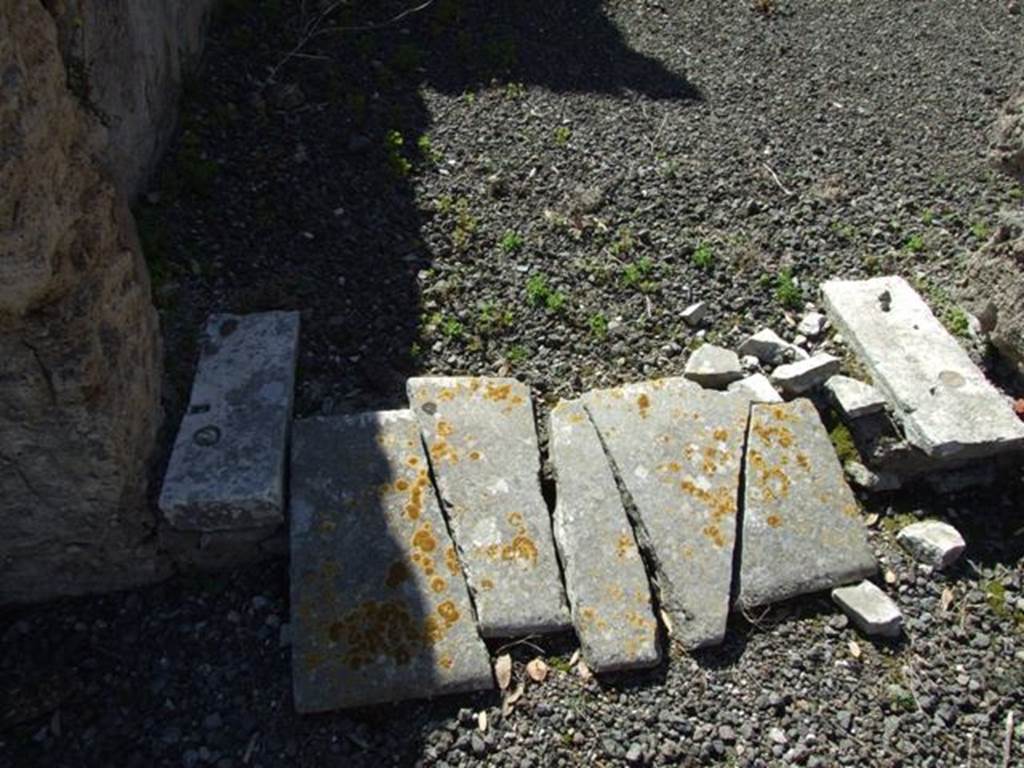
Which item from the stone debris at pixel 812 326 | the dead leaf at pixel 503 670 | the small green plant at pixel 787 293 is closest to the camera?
the dead leaf at pixel 503 670

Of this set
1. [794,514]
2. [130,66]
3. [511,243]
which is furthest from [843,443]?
[130,66]

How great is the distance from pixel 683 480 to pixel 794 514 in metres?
0.53

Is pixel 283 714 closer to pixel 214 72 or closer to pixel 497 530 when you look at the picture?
pixel 497 530

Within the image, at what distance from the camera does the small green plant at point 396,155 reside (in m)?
6.58

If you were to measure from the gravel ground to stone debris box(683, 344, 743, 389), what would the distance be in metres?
0.23

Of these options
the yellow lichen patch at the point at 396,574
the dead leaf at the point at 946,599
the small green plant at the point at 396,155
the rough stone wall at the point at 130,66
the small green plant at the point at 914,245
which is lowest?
the dead leaf at the point at 946,599

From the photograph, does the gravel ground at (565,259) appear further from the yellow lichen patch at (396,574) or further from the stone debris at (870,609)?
the yellow lichen patch at (396,574)

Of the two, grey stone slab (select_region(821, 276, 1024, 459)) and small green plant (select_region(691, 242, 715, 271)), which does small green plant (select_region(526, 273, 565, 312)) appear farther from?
grey stone slab (select_region(821, 276, 1024, 459))

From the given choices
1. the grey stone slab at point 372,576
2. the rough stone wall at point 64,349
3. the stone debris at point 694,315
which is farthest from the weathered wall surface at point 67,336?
the stone debris at point 694,315

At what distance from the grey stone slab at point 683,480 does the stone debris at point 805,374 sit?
0.98ft

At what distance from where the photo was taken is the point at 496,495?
15.3ft

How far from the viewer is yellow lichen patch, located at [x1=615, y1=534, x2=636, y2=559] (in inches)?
178

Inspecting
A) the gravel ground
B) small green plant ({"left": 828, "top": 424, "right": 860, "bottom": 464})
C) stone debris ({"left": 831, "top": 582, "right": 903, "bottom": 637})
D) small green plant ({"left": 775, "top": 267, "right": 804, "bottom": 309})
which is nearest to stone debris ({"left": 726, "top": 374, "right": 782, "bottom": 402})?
small green plant ({"left": 828, "top": 424, "right": 860, "bottom": 464})

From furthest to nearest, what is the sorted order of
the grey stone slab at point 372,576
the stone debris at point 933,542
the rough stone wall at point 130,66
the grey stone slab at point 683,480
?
the stone debris at point 933,542
the rough stone wall at point 130,66
the grey stone slab at point 683,480
the grey stone slab at point 372,576
